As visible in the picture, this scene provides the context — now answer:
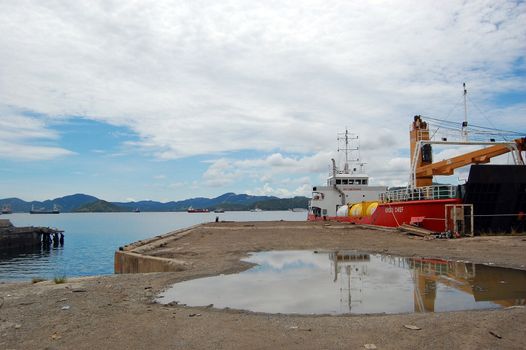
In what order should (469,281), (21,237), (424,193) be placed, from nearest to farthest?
1. (469,281)
2. (424,193)
3. (21,237)

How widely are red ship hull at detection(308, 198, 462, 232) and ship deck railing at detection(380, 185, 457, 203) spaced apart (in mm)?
525

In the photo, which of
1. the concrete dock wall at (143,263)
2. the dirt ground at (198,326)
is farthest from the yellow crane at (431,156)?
the dirt ground at (198,326)

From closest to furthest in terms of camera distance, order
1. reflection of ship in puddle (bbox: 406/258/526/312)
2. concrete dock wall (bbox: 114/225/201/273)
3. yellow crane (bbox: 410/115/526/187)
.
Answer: reflection of ship in puddle (bbox: 406/258/526/312), concrete dock wall (bbox: 114/225/201/273), yellow crane (bbox: 410/115/526/187)

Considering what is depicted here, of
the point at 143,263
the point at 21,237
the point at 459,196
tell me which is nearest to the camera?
the point at 143,263

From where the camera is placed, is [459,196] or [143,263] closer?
[143,263]

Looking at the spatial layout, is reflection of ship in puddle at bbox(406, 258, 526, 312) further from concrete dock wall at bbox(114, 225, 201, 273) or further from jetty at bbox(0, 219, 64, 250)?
jetty at bbox(0, 219, 64, 250)

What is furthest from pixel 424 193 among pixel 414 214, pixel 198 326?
pixel 198 326

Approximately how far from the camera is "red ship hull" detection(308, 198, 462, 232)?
22167 millimetres

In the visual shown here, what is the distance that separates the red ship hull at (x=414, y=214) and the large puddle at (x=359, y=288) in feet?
32.9

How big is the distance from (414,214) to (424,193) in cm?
135

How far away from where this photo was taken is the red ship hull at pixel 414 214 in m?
22.2

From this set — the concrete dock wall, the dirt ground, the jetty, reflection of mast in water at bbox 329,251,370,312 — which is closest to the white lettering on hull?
reflection of mast in water at bbox 329,251,370,312

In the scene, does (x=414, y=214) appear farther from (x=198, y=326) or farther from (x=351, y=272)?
(x=198, y=326)

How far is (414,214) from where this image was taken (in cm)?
2406
